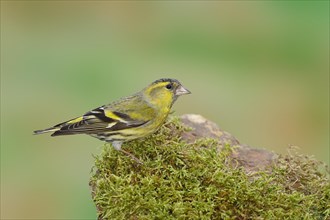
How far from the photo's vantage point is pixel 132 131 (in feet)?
18.4

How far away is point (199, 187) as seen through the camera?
15.8ft

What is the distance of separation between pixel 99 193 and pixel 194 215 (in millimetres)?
776

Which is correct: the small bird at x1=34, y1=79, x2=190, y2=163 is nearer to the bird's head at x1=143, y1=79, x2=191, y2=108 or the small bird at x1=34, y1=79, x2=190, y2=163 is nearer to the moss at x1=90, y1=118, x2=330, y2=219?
the bird's head at x1=143, y1=79, x2=191, y2=108

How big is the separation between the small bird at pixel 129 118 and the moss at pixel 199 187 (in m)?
0.21

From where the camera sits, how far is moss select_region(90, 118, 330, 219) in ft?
15.4

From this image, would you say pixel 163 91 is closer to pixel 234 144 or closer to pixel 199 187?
pixel 234 144

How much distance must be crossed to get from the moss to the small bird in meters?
0.21

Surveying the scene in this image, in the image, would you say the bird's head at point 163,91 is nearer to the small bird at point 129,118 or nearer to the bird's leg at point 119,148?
the small bird at point 129,118

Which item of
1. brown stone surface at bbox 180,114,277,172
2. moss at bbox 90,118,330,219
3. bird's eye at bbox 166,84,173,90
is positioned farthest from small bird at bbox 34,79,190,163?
brown stone surface at bbox 180,114,277,172

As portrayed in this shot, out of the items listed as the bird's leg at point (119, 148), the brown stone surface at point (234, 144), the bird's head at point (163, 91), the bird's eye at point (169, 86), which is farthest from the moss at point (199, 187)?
the bird's eye at point (169, 86)

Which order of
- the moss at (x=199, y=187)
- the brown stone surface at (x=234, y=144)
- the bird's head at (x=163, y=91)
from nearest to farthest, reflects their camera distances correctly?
the moss at (x=199, y=187) → the brown stone surface at (x=234, y=144) → the bird's head at (x=163, y=91)

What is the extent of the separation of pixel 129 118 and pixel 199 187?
3.65 ft

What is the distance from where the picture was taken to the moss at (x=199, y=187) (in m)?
4.68

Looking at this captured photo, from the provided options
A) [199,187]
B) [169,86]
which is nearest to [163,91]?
[169,86]
